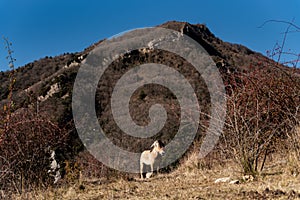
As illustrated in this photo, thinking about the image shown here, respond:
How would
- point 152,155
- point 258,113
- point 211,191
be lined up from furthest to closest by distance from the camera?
1. point 152,155
2. point 258,113
3. point 211,191

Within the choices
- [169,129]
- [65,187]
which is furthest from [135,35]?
[65,187]

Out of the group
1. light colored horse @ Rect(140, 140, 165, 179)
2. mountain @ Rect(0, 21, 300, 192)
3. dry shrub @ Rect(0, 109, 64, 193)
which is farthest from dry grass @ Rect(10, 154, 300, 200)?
light colored horse @ Rect(140, 140, 165, 179)

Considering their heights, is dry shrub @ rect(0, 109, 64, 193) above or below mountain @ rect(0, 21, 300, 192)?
below

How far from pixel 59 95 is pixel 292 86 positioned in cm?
3576

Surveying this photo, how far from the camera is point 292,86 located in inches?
185

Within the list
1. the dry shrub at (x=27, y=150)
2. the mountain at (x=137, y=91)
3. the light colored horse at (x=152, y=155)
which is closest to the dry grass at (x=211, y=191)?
the dry shrub at (x=27, y=150)

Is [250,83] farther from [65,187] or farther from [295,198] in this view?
[65,187]

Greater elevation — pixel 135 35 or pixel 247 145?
pixel 135 35

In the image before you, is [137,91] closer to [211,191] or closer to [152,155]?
[152,155]

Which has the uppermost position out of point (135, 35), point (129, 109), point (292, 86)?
point (135, 35)

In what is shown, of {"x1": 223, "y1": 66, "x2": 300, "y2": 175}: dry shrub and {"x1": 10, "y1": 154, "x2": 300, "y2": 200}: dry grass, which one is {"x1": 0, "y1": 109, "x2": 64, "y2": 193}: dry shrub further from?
{"x1": 223, "y1": 66, "x2": 300, "y2": 175}: dry shrub

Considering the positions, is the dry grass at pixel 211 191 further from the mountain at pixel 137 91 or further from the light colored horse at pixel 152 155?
the light colored horse at pixel 152 155

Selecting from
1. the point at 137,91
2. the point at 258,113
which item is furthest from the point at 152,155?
the point at 137,91

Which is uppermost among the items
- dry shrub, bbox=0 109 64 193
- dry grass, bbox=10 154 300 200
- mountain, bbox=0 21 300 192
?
mountain, bbox=0 21 300 192
